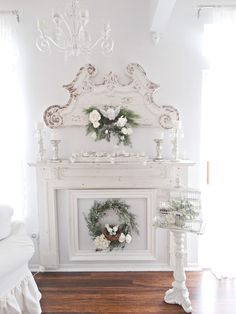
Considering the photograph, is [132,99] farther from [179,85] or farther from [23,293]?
[23,293]

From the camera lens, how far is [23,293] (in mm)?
2072

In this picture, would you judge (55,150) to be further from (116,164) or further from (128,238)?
(128,238)

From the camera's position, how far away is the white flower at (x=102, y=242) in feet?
9.25

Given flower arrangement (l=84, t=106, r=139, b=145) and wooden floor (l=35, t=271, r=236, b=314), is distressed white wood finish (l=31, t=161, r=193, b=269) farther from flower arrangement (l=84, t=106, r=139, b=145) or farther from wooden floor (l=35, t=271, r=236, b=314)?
wooden floor (l=35, t=271, r=236, b=314)

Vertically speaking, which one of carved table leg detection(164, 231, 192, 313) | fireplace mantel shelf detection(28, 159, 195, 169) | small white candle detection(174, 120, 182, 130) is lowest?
carved table leg detection(164, 231, 192, 313)

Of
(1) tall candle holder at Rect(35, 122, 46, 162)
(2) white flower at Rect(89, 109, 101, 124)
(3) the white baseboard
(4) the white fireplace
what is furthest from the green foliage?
(1) tall candle holder at Rect(35, 122, 46, 162)

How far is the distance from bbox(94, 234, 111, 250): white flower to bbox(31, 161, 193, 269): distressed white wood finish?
445 mm

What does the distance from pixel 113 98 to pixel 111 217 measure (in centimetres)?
122

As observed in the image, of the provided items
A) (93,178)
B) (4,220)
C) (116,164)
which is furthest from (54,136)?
(4,220)

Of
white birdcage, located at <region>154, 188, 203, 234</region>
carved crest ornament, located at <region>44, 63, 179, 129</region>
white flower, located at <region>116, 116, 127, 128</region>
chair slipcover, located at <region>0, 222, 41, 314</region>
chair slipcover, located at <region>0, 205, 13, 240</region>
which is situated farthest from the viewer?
carved crest ornament, located at <region>44, 63, 179, 129</region>

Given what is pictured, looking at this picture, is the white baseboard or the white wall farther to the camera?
the white baseboard

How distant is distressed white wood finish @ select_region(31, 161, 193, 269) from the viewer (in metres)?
2.79

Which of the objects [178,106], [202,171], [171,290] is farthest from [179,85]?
[171,290]

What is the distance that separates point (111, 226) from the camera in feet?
9.44
